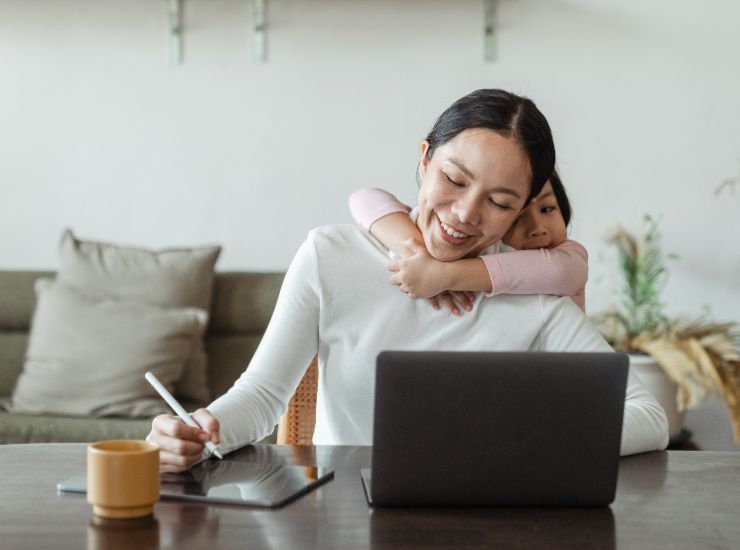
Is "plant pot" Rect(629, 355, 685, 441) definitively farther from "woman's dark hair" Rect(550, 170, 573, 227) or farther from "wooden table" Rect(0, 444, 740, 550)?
"wooden table" Rect(0, 444, 740, 550)

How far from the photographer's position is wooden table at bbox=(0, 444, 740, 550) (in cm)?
89

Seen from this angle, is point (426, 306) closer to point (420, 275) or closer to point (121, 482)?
point (420, 275)

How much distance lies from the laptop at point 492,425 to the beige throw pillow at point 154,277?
196 cm

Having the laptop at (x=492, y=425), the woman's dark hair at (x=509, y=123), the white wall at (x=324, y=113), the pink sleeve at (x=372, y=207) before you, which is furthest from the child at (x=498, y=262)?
the white wall at (x=324, y=113)

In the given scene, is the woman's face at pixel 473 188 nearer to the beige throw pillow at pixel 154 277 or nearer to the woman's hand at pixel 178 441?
the woman's hand at pixel 178 441

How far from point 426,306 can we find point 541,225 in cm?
26

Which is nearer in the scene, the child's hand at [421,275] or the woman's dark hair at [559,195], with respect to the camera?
the child's hand at [421,275]

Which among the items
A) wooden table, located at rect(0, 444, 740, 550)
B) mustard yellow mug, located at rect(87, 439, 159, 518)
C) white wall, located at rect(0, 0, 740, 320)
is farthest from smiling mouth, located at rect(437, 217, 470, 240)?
white wall, located at rect(0, 0, 740, 320)

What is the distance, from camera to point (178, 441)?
1.13m

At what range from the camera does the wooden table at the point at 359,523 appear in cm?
89

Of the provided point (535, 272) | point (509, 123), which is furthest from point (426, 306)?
point (509, 123)

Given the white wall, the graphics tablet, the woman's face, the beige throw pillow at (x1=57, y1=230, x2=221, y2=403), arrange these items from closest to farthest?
1. the graphics tablet
2. the woman's face
3. the beige throw pillow at (x1=57, y1=230, x2=221, y2=403)
4. the white wall

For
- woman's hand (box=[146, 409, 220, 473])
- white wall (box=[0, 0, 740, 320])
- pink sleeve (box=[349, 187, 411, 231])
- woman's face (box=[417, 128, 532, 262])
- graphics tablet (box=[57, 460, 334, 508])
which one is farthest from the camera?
white wall (box=[0, 0, 740, 320])

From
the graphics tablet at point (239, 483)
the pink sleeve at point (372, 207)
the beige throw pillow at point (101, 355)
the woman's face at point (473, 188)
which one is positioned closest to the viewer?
the graphics tablet at point (239, 483)
